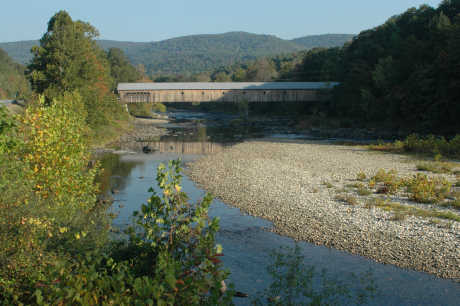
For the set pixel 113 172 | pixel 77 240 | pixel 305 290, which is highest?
pixel 77 240

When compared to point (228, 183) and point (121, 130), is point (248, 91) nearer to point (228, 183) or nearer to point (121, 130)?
point (121, 130)

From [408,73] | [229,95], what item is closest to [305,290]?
[408,73]

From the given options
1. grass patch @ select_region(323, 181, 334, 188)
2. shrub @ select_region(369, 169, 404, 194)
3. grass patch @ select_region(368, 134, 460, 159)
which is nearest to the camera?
shrub @ select_region(369, 169, 404, 194)

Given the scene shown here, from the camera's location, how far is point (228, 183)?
751 inches

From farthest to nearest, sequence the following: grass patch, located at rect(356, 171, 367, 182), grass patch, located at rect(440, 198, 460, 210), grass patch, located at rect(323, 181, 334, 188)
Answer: grass patch, located at rect(356, 171, 367, 182) → grass patch, located at rect(323, 181, 334, 188) → grass patch, located at rect(440, 198, 460, 210)

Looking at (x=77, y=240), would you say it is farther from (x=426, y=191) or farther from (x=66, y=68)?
(x=66, y=68)

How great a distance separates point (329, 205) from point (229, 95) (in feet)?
147

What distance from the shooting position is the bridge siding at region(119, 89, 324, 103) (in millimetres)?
56875

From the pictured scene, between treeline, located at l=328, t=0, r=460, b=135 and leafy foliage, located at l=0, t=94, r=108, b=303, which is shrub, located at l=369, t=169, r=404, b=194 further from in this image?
→ treeline, located at l=328, t=0, r=460, b=135

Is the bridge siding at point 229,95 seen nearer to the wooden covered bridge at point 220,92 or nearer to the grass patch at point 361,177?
the wooden covered bridge at point 220,92

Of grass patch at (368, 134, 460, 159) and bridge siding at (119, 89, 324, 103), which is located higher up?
bridge siding at (119, 89, 324, 103)

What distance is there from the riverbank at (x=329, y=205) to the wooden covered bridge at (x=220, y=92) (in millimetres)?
30973

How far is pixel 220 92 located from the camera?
5759 centimetres

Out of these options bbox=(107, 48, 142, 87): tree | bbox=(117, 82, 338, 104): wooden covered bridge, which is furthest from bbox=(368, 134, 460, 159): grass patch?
bbox=(107, 48, 142, 87): tree
